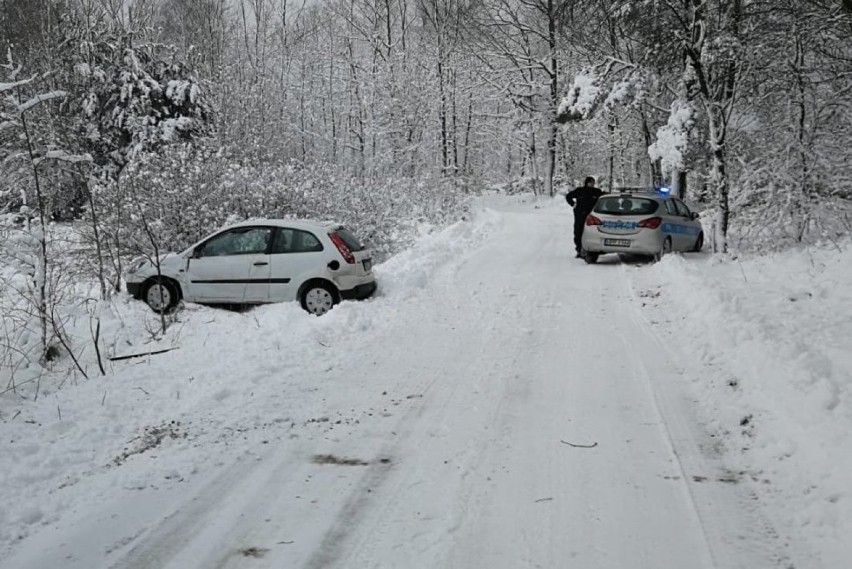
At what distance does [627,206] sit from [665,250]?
129cm

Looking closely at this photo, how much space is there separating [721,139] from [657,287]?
17.7ft

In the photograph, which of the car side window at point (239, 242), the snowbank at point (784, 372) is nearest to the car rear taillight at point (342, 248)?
the car side window at point (239, 242)

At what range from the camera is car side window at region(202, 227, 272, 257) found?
10.8m

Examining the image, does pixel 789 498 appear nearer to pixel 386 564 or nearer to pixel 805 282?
pixel 386 564

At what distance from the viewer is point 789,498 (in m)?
3.96

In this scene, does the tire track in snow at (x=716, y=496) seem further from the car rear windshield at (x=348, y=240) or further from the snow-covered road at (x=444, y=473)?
the car rear windshield at (x=348, y=240)

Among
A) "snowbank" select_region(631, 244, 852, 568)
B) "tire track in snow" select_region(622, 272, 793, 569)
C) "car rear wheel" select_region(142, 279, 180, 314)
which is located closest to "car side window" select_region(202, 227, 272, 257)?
"car rear wheel" select_region(142, 279, 180, 314)

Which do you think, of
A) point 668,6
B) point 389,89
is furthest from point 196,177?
point 389,89

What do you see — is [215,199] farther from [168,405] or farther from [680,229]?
[680,229]

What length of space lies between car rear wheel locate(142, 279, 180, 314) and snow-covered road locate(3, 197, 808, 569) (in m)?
3.55

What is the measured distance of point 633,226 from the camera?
44.7 feet

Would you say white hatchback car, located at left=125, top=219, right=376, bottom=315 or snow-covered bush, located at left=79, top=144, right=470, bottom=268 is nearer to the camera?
white hatchback car, located at left=125, top=219, right=376, bottom=315

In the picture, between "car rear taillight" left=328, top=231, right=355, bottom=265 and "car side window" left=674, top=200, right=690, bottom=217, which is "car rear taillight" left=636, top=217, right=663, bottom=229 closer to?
"car side window" left=674, top=200, right=690, bottom=217

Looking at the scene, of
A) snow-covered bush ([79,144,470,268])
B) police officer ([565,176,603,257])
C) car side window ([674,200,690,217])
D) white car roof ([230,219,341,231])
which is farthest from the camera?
police officer ([565,176,603,257])
